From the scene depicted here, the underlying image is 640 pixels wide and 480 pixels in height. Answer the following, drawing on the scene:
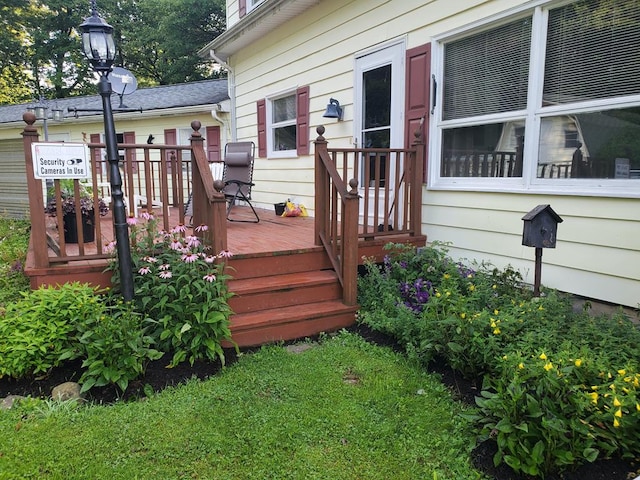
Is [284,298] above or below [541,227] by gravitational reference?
below

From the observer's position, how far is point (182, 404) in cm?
241

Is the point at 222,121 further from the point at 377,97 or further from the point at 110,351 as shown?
the point at 110,351

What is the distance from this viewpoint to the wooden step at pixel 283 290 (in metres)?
3.36

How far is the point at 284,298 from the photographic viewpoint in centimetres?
351

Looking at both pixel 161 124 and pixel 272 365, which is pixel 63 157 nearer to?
pixel 272 365

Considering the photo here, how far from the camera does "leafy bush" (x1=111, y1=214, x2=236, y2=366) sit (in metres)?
2.75

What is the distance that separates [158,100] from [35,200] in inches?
389

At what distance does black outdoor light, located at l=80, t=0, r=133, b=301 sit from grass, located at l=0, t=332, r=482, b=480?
85cm

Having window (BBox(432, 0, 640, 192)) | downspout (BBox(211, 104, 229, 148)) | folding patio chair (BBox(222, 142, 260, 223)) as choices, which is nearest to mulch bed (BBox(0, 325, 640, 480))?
window (BBox(432, 0, 640, 192))

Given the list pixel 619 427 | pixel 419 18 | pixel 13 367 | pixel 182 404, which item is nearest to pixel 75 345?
pixel 13 367

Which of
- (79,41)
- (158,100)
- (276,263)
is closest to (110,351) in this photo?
(276,263)

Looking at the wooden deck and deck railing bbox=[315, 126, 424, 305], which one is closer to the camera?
the wooden deck

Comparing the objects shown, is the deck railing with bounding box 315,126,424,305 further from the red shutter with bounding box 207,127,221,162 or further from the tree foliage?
the tree foliage

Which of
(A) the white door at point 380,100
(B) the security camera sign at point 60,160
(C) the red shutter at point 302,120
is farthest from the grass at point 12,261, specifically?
(C) the red shutter at point 302,120
